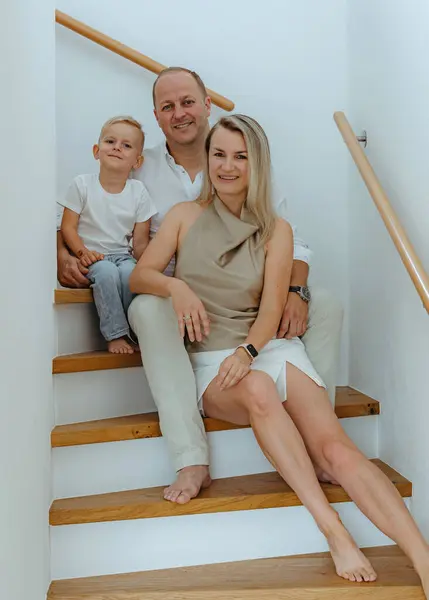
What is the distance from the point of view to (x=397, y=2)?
7.31ft

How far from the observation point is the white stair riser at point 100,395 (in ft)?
6.98

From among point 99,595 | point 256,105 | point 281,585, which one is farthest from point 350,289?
point 99,595

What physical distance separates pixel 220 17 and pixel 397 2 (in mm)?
956

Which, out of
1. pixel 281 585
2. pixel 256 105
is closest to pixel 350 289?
pixel 256 105

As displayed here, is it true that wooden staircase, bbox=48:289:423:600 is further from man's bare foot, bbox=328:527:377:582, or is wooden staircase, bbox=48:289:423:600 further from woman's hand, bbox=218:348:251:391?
woman's hand, bbox=218:348:251:391

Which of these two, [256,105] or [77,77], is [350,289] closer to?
[256,105]

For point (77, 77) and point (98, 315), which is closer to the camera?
point (98, 315)

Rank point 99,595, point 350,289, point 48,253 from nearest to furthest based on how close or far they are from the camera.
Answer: point 99,595 → point 48,253 → point 350,289

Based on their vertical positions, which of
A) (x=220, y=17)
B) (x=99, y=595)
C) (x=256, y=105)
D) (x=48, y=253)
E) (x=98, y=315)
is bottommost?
(x=99, y=595)

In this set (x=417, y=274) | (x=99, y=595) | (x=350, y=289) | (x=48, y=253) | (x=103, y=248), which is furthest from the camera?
(x=350, y=289)

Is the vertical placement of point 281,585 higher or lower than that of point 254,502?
lower

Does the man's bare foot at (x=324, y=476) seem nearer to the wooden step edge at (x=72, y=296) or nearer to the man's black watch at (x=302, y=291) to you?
the man's black watch at (x=302, y=291)

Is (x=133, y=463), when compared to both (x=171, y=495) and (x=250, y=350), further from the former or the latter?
(x=250, y=350)

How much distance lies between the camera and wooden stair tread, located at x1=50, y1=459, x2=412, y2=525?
1878 millimetres
